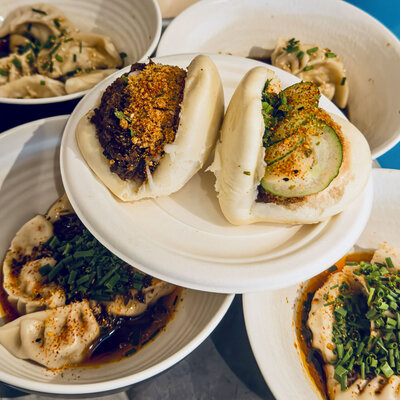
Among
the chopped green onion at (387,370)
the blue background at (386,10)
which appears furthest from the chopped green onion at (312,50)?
the chopped green onion at (387,370)

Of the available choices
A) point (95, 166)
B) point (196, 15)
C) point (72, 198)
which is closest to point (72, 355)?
point (72, 198)

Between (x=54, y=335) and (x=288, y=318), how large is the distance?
101 centimetres

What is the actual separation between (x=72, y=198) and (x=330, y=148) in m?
0.92

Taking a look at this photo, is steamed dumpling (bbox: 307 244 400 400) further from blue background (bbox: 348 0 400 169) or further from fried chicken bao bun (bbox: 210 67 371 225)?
blue background (bbox: 348 0 400 169)

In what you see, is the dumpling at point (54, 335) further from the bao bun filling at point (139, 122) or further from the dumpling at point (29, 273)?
the bao bun filling at point (139, 122)

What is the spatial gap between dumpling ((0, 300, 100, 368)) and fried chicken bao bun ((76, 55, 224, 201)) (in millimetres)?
580

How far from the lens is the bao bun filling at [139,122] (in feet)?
4.41

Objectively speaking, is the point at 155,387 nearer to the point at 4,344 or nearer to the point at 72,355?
the point at 72,355

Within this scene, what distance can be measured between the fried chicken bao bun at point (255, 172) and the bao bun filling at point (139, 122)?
21 centimetres

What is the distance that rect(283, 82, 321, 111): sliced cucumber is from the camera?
54.1 inches

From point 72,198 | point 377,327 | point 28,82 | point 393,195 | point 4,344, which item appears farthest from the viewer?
point 28,82

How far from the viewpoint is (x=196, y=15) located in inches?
95.0

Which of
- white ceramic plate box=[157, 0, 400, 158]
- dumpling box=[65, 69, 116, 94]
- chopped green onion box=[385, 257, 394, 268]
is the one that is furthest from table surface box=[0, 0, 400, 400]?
dumpling box=[65, 69, 116, 94]

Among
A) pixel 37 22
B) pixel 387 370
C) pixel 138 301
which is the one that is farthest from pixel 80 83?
pixel 387 370
